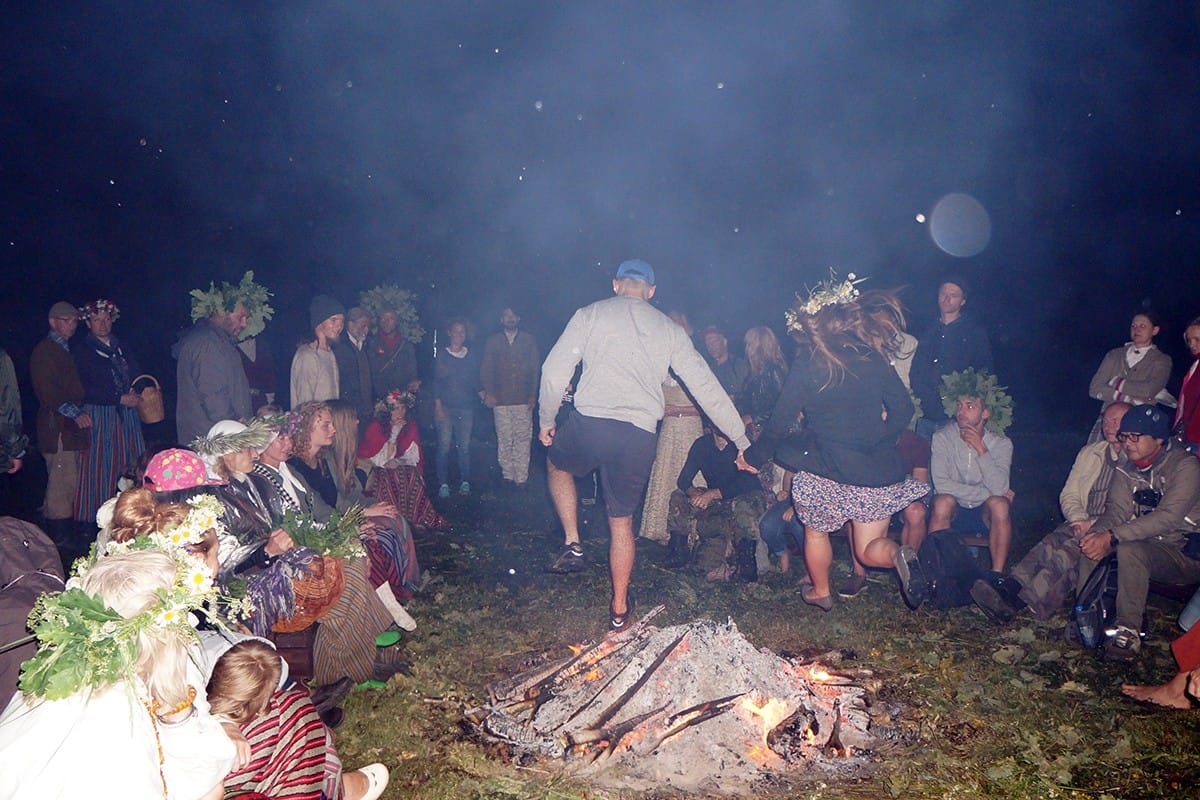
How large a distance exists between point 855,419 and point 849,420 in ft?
0.12

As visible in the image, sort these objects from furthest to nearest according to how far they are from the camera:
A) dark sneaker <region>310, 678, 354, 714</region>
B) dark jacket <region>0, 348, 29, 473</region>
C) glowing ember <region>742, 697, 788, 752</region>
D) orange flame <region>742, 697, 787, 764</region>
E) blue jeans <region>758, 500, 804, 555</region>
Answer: dark jacket <region>0, 348, 29, 473</region>, blue jeans <region>758, 500, 804, 555</region>, dark sneaker <region>310, 678, 354, 714</region>, glowing ember <region>742, 697, 788, 752</region>, orange flame <region>742, 697, 787, 764</region>

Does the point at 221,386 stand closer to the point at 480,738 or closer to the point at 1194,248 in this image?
the point at 480,738

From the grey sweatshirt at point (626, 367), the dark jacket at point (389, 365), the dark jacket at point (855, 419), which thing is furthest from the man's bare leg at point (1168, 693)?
the dark jacket at point (389, 365)

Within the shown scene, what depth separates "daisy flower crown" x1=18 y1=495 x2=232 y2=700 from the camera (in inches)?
72.7

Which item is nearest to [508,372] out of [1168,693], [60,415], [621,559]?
[60,415]

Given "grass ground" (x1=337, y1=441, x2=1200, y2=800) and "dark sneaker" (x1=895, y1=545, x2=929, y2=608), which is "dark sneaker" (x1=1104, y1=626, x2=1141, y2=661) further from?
"dark sneaker" (x1=895, y1=545, x2=929, y2=608)

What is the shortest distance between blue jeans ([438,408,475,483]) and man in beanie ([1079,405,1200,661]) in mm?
6316

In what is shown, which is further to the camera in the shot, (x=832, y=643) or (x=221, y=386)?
(x=221, y=386)

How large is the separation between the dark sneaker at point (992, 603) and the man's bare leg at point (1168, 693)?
0.95m

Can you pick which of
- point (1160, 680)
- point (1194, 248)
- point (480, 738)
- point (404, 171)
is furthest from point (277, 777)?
point (1194, 248)

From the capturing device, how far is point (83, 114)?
29.5ft

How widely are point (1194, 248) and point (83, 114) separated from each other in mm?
15665

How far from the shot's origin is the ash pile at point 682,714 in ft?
10.5

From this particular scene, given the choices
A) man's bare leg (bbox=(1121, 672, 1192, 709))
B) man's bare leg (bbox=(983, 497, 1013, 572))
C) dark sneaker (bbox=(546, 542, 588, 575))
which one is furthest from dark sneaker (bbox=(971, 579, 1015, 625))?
dark sneaker (bbox=(546, 542, 588, 575))
